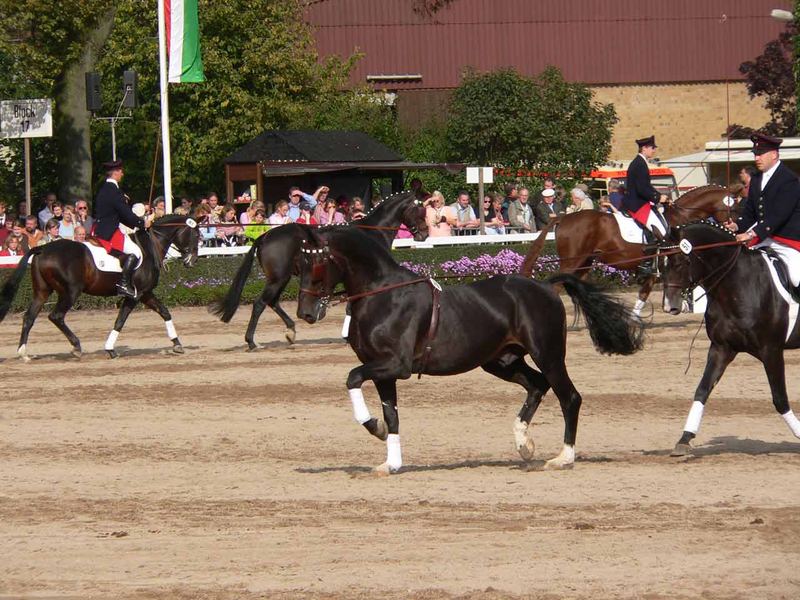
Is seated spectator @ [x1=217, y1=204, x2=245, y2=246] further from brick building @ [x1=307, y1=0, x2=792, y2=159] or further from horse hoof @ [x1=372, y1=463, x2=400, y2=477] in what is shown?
brick building @ [x1=307, y1=0, x2=792, y2=159]

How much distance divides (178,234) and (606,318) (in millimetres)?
9664

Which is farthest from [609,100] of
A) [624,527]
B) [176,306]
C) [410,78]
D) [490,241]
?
[624,527]

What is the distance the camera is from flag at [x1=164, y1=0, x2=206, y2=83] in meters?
27.2

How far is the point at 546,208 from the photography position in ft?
90.3

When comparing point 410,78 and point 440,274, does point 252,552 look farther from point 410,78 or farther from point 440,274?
point 410,78

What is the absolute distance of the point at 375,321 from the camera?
1037cm

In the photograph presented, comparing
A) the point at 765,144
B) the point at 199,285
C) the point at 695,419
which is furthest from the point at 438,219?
the point at 695,419

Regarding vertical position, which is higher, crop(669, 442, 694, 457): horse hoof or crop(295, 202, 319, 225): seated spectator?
crop(295, 202, 319, 225): seated spectator

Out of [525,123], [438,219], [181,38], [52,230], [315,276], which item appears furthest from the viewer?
[525,123]

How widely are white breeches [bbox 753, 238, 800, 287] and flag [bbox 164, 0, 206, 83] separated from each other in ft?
58.3

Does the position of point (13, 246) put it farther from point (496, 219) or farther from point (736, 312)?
point (736, 312)

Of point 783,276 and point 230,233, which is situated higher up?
point 230,233

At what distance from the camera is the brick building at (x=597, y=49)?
51281 mm

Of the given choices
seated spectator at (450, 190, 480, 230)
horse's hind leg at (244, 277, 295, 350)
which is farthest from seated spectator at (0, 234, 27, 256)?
seated spectator at (450, 190, 480, 230)
